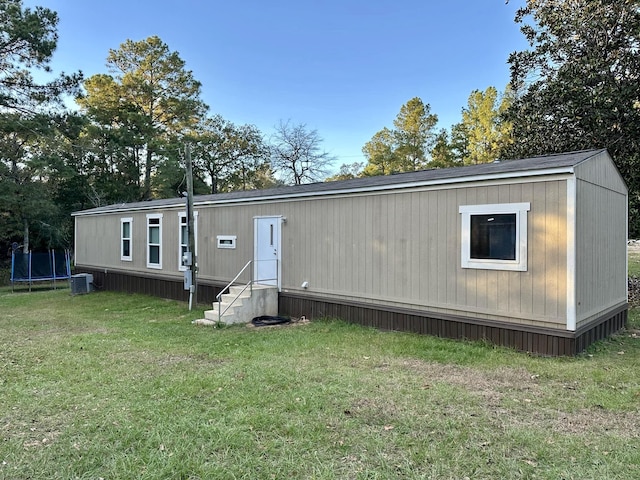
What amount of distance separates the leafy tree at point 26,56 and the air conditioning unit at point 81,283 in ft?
21.6

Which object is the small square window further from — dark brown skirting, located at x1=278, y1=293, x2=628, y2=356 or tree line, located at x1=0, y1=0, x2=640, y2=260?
tree line, located at x1=0, y1=0, x2=640, y2=260

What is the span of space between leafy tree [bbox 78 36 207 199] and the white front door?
637 inches

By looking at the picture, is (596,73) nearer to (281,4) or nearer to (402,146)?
(281,4)

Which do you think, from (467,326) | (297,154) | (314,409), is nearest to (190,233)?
(467,326)

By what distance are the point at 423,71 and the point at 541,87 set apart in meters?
13.0

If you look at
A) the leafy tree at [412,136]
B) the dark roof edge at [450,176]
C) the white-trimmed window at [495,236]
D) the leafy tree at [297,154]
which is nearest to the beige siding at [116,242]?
the dark roof edge at [450,176]

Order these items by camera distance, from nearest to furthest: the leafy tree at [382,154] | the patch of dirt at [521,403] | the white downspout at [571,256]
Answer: the patch of dirt at [521,403] → the white downspout at [571,256] → the leafy tree at [382,154]

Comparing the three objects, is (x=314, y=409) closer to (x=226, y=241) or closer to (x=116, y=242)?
(x=226, y=241)

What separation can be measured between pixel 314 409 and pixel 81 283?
40.5 feet

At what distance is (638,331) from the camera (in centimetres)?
691

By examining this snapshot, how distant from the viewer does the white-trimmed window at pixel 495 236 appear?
18.0 feet

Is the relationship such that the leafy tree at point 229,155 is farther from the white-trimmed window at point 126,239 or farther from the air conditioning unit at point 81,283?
the air conditioning unit at point 81,283

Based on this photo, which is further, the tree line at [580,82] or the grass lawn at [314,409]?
the tree line at [580,82]

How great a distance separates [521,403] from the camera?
372cm
